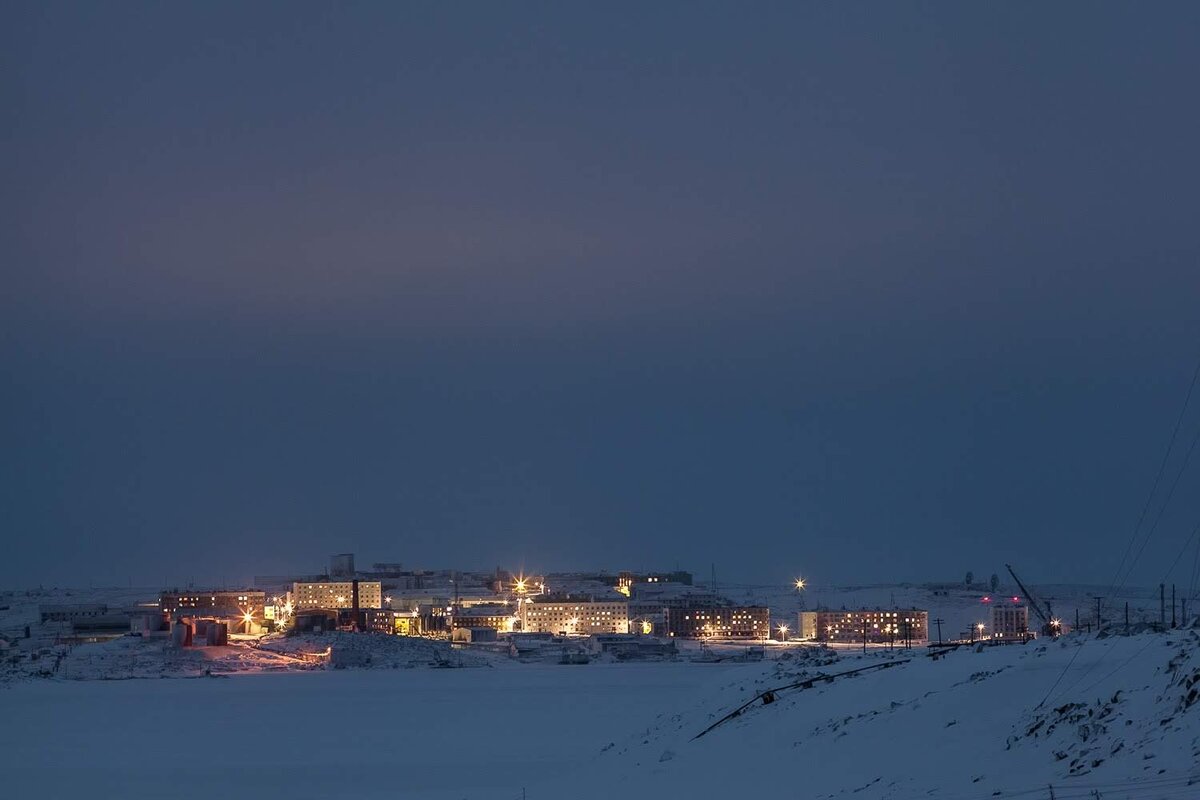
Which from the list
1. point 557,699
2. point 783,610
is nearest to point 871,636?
point 783,610

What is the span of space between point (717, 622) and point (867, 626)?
1764 centimetres

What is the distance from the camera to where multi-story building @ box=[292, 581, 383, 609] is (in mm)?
151163

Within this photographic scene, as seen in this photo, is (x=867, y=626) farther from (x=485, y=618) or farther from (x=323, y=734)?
(x=323, y=734)

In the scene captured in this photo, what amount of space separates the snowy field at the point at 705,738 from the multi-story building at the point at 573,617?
73.6 metres

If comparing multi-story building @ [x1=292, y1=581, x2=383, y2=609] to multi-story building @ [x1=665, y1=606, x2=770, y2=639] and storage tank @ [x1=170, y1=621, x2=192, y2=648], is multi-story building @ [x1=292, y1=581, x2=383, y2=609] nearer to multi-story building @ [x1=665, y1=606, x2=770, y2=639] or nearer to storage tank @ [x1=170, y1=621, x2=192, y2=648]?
multi-story building @ [x1=665, y1=606, x2=770, y2=639]

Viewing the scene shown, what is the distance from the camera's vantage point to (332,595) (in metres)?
152

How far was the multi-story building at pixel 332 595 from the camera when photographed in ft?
→ 496

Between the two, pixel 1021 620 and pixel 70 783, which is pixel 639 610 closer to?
pixel 1021 620

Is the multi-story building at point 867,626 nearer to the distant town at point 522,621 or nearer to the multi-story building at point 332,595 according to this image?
the distant town at point 522,621

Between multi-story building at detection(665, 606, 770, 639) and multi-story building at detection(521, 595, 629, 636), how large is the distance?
458 cm

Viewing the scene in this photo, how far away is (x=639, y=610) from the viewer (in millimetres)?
143125

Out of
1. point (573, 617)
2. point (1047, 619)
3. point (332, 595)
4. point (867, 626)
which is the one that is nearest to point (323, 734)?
point (1047, 619)

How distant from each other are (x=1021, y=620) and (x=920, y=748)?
104 meters

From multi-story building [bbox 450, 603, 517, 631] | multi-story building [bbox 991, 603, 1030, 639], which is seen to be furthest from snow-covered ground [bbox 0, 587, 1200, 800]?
multi-story building [bbox 450, 603, 517, 631]
